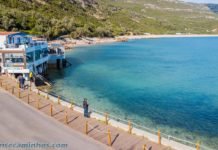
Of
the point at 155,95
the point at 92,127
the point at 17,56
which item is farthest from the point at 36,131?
the point at 17,56

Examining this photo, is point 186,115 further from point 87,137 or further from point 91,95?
point 87,137

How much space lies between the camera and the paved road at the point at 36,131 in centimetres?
2116

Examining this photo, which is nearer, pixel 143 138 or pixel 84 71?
pixel 143 138

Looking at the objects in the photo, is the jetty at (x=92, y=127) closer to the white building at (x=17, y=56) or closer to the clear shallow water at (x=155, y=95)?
the clear shallow water at (x=155, y=95)

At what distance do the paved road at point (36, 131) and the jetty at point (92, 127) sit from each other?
719 mm

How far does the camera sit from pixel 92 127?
80.2 feet

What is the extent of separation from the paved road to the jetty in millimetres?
719

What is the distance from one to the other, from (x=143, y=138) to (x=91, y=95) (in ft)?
80.3

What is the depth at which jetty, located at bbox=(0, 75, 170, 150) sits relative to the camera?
69.5 ft

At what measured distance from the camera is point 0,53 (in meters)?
53.2

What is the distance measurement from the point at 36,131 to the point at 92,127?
4.53m

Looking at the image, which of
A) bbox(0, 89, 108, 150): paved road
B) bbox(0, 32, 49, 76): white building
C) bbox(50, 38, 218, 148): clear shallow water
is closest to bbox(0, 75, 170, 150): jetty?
bbox(0, 89, 108, 150): paved road

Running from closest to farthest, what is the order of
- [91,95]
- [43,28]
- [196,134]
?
[196,134] < [91,95] < [43,28]

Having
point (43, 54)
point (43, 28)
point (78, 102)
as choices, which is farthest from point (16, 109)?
point (43, 28)
